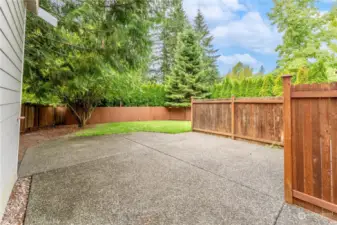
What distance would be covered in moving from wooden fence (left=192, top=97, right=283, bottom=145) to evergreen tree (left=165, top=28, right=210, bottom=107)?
5.92 meters

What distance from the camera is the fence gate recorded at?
5.79ft

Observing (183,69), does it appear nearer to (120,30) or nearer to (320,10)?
(320,10)

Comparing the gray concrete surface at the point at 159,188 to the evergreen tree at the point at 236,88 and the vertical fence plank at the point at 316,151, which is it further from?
the evergreen tree at the point at 236,88

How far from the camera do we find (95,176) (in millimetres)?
2859

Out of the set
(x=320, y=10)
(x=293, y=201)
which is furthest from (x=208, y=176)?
(x=320, y=10)

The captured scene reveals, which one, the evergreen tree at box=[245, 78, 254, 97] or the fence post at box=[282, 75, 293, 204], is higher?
the evergreen tree at box=[245, 78, 254, 97]

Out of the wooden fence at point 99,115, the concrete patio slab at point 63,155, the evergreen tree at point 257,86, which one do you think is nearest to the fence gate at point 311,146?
the concrete patio slab at point 63,155

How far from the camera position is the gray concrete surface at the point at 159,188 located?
71.4 inches

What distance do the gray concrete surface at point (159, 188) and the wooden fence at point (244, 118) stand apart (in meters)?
0.89

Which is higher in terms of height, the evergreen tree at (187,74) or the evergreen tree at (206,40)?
the evergreen tree at (206,40)

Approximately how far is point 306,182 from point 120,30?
418 centimetres

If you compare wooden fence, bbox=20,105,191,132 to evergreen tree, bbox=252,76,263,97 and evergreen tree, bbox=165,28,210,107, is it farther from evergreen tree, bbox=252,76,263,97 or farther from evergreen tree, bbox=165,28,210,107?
evergreen tree, bbox=252,76,263,97

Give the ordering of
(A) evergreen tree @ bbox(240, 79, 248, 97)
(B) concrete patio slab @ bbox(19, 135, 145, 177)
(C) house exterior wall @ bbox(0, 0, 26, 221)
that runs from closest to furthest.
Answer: (C) house exterior wall @ bbox(0, 0, 26, 221), (B) concrete patio slab @ bbox(19, 135, 145, 177), (A) evergreen tree @ bbox(240, 79, 248, 97)

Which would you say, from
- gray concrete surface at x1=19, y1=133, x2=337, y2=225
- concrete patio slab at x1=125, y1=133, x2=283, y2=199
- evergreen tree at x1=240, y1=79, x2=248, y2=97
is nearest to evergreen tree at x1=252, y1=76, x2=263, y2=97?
evergreen tree at x1=240, y1=79, x2=248, y2=97
